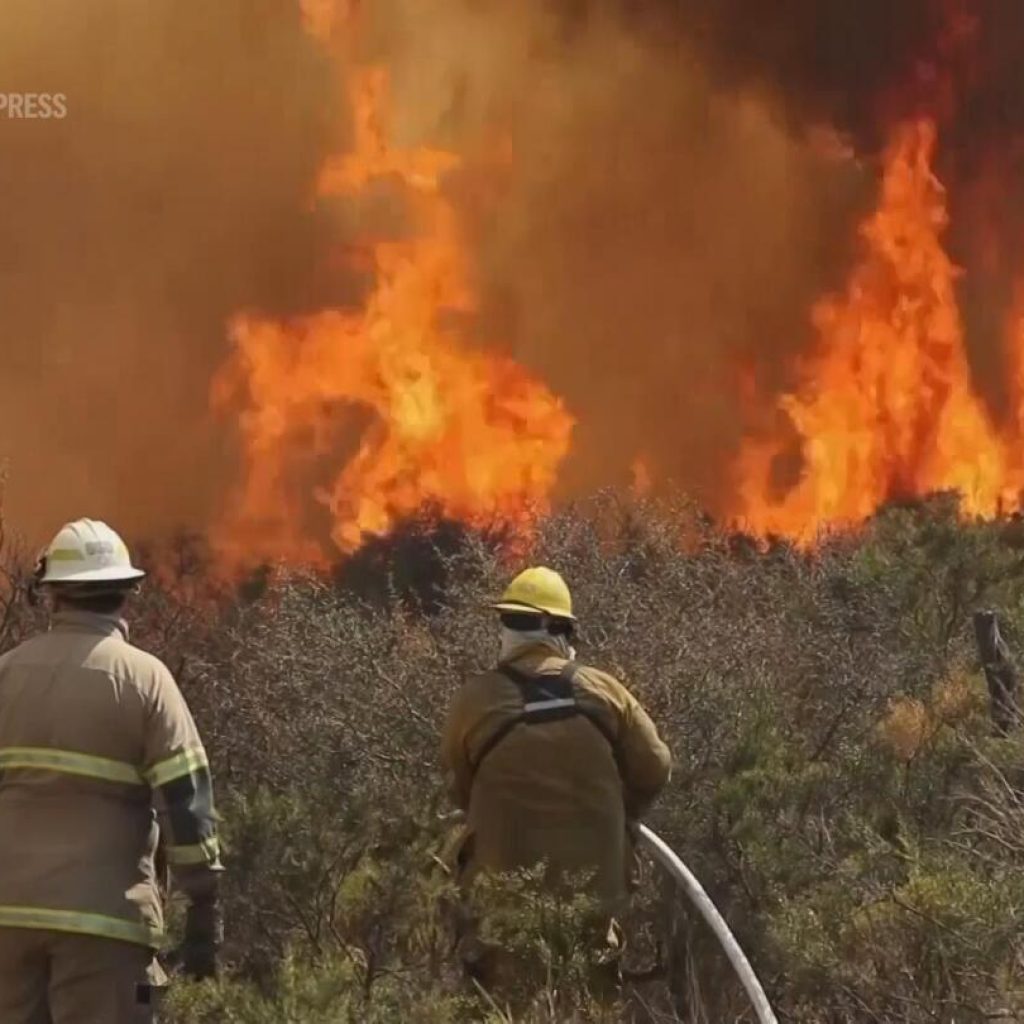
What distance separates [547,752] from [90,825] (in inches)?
51.8

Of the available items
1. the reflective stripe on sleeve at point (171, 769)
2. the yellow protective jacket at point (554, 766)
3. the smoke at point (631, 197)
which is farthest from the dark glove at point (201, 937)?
the smoke at point (631, 197)

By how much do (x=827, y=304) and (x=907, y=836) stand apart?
70.4 feet

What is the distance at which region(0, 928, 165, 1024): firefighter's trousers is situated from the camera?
14.2ft

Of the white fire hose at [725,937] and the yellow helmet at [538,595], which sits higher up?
the yellow helmet at [538,595]

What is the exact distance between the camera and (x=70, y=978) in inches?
171

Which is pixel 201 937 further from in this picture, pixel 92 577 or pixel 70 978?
pixel 92 577

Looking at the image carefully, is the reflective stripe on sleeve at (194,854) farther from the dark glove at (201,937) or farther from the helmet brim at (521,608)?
the helmet brim at (521,608)

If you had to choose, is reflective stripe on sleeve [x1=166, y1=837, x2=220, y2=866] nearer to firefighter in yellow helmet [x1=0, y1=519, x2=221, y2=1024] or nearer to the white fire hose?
firefighter in yellow helmet [x1=0, y1=519, x2=221, y2=1024]

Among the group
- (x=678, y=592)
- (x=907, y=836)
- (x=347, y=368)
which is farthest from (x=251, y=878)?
(x=347, y=368)

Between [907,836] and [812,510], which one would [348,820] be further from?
[812,510]

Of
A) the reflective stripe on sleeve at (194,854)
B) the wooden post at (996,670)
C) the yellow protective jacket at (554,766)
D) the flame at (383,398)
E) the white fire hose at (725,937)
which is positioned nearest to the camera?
the reflective stripe on sleeve at (194,854)

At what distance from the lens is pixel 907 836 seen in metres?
6.68

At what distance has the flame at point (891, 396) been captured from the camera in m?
26.5

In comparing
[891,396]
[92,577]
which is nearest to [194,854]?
[92,577]
